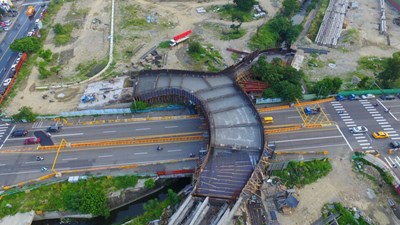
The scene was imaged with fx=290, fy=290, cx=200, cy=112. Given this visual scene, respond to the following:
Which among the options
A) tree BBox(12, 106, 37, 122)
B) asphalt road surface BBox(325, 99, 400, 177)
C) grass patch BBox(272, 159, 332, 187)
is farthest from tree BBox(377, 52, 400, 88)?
tree BBox(12, 106, 37, 122)

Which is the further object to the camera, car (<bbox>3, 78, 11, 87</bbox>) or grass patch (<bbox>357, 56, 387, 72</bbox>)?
grass patch (<bbox>357, 56, 387, 72</bbox>)

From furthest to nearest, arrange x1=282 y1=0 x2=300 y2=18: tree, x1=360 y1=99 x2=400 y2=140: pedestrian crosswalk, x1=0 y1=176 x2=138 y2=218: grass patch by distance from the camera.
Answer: x1=282 y1=0 x2=300 y2=18: tree < x1=360 y1=99 x2=400 y2=140: pedestrian crosswalk < x1=0 y1=176 x2=138 y2=218: grass patch

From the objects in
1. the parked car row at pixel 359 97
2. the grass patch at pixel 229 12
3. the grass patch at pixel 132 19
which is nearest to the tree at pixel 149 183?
the parked car row at pixel 359 97

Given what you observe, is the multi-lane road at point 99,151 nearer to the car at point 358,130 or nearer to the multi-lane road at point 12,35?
the multi-lane road at point 12,35

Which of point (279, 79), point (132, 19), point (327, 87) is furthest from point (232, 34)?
point (327, 87)

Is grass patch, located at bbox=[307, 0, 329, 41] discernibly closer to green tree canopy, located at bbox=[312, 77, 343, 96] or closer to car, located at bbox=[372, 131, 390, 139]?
green tree canopy, located at bbox=[312, 77, 343, 96]
